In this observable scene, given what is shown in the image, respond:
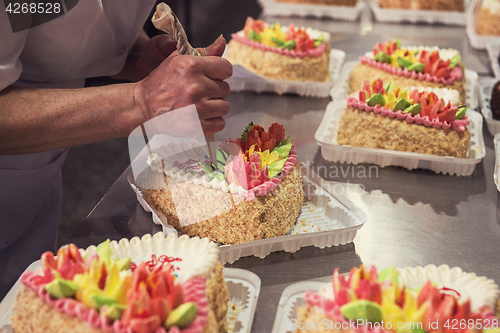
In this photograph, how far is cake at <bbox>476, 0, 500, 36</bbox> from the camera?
2.91 meters

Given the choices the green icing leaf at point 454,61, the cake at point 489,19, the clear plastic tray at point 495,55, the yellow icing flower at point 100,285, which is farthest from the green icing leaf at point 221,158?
the cake at point 489,19

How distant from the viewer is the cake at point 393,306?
784mm

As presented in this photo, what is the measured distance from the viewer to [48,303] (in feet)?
2.79

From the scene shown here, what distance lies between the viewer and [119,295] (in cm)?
81

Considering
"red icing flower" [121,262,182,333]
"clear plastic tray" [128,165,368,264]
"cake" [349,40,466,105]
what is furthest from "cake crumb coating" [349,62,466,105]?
"red icing flower" [121,262,182,333]

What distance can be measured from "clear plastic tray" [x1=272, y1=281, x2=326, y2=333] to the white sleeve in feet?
2.82

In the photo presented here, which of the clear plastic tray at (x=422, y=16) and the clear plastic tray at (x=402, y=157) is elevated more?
the clear plastic tray at (x=422, y=16)

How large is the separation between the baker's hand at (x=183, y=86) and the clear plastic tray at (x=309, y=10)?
2.37 metres

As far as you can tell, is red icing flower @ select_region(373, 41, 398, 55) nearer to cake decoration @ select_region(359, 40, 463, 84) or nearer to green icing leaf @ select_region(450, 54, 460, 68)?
cake decoration @ select_region(359, 40, 463, 84)

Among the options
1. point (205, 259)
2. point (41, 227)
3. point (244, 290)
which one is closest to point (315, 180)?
point (244, 290)

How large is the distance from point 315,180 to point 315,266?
406 mm

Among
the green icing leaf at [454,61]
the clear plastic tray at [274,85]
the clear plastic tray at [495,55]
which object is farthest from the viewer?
the clear plastic tray at [495,55]

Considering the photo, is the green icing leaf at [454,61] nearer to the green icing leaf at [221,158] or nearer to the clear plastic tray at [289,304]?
the green icing leaf at [221,158]

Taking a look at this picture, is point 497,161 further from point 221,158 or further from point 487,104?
point 221,158
